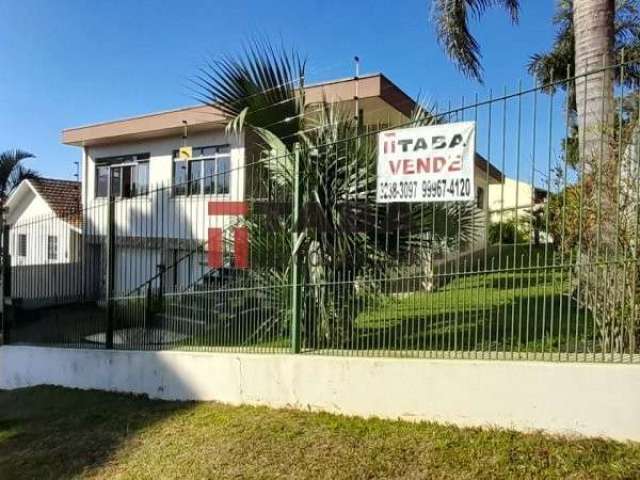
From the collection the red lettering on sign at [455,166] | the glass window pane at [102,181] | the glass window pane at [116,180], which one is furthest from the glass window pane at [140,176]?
the red lettering on sign at [455,166]

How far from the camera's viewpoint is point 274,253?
18.2 ft

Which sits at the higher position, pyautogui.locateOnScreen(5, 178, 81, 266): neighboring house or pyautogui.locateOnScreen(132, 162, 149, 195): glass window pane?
pyautogui.locateOnScreen(132, 162, 149, 195): glass window pane

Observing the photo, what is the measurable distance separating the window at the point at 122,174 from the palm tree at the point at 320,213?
1094 centimetres

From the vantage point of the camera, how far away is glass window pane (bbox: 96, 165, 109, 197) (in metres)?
17.4

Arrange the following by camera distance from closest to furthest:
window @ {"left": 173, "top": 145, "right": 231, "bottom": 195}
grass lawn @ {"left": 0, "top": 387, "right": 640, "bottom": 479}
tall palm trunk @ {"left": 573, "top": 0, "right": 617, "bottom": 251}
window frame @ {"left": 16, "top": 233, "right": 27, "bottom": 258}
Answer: grass lawn @ {"left": 0, "top": 387, "right": 640, "bottom": 479}, tall palm trunk @ {"left": 573, "top": 0, "right": 617, "bottom": 251}, window frame @ {"left": 16, "top": 233, "right": 27, "bottom": 258}, window @ {"left": 173, "top": 145, "right": 231, "bottom": 195}

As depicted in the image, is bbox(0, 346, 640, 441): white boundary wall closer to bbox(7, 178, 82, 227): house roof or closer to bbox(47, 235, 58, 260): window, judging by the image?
bbox(47, 235, 58, 260): window

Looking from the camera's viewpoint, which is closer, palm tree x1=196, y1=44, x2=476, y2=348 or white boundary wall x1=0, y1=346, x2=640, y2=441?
white boundary wall x1=0, y1=346, x2=640, y2=441

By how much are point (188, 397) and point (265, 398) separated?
1197 millimetres

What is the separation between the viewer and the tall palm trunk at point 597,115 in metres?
3.78

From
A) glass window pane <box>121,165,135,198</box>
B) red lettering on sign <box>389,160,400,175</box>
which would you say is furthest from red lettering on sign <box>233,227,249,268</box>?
glass window pane <box>121,165,135,198</box>

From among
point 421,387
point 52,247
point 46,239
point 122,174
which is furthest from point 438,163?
point 122,174

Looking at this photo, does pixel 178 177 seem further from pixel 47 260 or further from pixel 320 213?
pixel 320 213

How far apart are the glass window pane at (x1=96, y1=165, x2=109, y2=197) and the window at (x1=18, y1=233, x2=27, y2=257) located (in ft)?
25.6

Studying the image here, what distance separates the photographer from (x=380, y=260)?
4.90 meters
